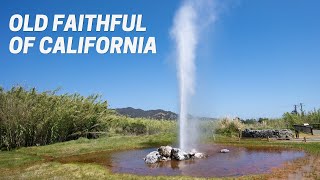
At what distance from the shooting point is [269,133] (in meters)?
35.2

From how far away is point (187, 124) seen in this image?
27156 millimetres

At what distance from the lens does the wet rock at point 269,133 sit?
3422 cm

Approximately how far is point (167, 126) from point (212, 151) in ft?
77.4

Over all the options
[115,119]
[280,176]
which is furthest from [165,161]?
[115,119]

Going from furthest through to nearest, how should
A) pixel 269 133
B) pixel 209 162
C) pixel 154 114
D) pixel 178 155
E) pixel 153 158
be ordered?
1. pixel 154 114
2. pixel 269 133
3. pixel 178 155
4. pixel 153 158
5. pixel 209 162

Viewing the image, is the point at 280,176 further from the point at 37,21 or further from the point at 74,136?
the point at 74,136

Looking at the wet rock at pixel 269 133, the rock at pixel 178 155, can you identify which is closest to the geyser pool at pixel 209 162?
the rock at pixel 178 155

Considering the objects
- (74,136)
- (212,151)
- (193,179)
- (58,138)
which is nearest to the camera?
(193,179)

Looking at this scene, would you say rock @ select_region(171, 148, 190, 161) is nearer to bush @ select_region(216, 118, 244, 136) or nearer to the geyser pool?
the geyser pool

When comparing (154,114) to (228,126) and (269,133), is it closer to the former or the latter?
(228,126)

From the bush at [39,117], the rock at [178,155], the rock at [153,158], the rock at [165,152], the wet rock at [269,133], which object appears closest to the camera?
the rock at [153,158]

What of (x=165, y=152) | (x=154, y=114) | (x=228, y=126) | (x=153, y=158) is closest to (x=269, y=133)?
(x=228, y=126)

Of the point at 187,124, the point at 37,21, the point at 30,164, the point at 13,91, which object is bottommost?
the point at 30,164

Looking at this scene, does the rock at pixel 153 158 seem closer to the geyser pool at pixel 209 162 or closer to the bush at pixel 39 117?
the geyser pool at pixel 209 162
